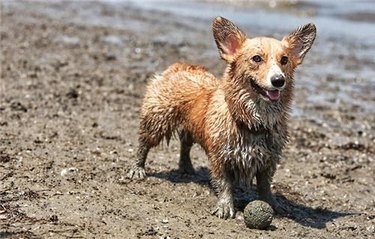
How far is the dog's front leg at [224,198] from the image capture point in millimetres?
6883

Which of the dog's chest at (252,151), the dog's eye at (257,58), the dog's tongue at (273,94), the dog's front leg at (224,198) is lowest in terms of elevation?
the dog's front leg at (224,198)

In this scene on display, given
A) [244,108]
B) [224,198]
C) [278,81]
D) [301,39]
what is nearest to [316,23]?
[301,39]

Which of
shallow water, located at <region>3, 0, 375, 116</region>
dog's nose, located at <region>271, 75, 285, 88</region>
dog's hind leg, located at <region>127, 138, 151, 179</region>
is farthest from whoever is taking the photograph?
shallow water, located at <region>3, 0, 375, 116</region>

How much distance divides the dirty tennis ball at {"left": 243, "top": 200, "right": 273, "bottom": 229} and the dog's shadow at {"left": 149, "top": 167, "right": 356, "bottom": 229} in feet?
1.90

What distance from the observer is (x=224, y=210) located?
688 cm

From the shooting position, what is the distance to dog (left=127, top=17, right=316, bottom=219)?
→ 646 cm

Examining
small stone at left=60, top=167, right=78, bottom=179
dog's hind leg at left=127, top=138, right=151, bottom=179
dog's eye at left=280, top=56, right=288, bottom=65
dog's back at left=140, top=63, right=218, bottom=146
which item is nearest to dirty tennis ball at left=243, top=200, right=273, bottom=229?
dog's back at left=140, top=63, right=218, bottom=146

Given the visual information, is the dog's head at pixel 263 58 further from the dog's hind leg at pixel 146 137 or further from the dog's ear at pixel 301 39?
the dog's hind leg at pixel 146 137

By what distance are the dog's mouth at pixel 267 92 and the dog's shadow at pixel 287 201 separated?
1402 millimetres

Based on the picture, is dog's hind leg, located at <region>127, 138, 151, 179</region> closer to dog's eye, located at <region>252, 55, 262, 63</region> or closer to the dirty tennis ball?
the dirty tennis ball

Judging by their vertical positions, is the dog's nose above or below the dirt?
above

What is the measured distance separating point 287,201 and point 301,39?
1.88 meters

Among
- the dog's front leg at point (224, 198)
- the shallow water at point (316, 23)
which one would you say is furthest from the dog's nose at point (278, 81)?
the shallow water at point (316, 23)

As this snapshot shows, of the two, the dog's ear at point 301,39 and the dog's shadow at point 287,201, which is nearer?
the dog's ear at point 301,39
